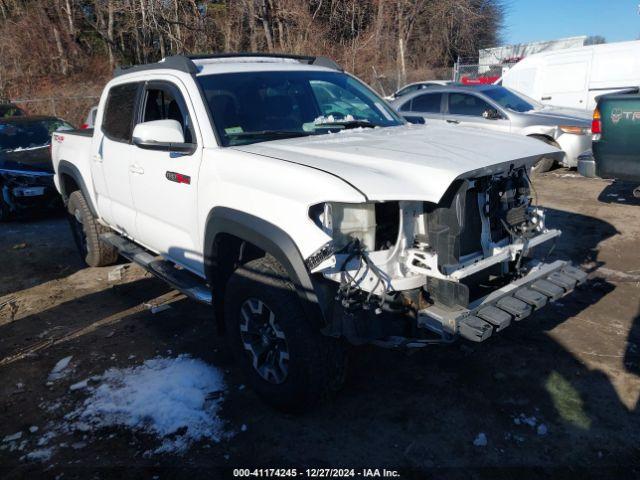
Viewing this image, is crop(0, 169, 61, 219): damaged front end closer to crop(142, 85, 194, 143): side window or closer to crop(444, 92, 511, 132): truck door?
crop(142, 85, 194, 143): side window

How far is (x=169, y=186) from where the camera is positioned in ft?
12.7

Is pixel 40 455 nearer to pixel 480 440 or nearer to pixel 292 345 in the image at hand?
pixel 292 345

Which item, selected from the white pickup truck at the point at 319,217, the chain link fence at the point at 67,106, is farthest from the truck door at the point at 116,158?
the chain link fence at the point at 67,106

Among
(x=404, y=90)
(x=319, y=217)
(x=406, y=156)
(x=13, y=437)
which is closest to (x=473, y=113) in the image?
(x=404, y=90)

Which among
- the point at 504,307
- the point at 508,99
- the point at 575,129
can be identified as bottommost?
the point at 504,307

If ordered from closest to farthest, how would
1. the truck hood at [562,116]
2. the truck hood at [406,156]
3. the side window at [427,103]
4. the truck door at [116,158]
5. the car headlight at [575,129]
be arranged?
the truck hood at [406,156] → the truck door at [116,158] → the car headlight at [575,129] → the truck hood at [562,116] → the side window at [427,103]

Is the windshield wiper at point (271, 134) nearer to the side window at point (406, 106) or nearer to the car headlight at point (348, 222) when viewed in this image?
the car headlight at point (348, 222)

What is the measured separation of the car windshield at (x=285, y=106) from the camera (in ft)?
12.0

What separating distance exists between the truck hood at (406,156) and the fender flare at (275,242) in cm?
39

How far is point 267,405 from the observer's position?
10.9 ft

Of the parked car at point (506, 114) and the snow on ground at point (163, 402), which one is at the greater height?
the parked car at point (506, 114)

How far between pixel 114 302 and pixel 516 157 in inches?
159

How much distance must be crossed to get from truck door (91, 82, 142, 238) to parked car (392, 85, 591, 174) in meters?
5.39

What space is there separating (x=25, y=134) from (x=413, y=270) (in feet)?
29.6
